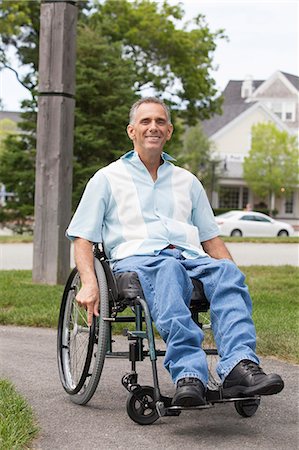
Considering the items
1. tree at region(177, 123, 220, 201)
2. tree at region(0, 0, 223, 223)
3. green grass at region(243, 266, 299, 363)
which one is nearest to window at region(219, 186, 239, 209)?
tree at region(177, 123, 220, 201)

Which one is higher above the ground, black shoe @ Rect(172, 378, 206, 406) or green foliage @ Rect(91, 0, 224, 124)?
green foliage @ Rect(91, 0, 224, 124)

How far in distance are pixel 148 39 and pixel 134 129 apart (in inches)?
1074

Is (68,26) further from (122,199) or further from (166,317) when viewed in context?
(166,317)

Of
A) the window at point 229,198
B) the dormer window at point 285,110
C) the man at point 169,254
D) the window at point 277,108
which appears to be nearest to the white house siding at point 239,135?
the window at point 229,198

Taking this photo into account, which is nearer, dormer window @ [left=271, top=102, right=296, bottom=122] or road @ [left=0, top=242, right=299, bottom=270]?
road @ [left=0, top=242, right=299, bottom=270]

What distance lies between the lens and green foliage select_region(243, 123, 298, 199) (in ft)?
154

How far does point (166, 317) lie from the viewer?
12.2 ft

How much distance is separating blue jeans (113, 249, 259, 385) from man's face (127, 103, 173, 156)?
0.63m

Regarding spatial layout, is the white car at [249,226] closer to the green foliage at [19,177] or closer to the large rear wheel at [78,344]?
the green foliage at [19,177]

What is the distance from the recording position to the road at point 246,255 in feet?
42.0

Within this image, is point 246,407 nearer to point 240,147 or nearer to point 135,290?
point 135,290

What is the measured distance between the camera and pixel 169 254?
164 inches

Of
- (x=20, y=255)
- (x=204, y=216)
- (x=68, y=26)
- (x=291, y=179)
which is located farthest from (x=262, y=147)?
(x=204, y=216)

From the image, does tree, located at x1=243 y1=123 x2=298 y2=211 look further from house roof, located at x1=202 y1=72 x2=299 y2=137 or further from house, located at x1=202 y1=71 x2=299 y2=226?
house roof, located at x1=202 y1=72 x2=299 y2=137
